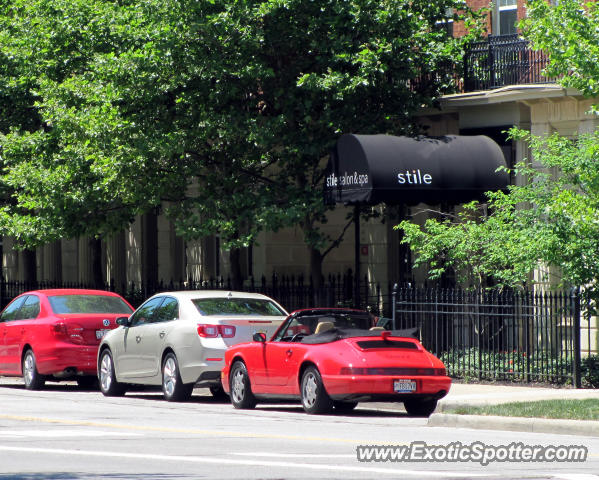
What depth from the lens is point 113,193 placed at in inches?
950

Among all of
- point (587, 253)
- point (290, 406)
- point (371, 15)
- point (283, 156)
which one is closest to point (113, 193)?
point (283, 156)

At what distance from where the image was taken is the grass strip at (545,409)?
13656 millimetres

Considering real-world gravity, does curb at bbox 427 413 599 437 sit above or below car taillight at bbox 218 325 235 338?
below

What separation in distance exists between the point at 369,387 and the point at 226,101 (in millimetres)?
9511

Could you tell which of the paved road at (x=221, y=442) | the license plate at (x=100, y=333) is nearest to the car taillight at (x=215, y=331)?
the paved road at (x=221, y=442)

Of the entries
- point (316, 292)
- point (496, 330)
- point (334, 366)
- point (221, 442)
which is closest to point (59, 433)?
point (221, 442)

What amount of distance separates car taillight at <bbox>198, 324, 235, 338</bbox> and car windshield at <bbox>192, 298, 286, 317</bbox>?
334mm

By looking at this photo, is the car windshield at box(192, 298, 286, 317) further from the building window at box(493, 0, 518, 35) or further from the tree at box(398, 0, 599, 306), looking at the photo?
the building window at box(493, 0, 518, 35)

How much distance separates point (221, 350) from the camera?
57.3 ft

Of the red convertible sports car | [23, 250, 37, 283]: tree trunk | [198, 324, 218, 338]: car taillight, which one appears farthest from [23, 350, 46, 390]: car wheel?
[23, 250, 37, 283]: tree trunk

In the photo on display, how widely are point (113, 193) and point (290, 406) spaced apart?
8.04 m

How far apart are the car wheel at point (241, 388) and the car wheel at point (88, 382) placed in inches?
220

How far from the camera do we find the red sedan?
2036 centimetres

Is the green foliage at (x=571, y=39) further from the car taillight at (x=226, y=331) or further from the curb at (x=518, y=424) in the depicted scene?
the curb at (x=518, y=424)
